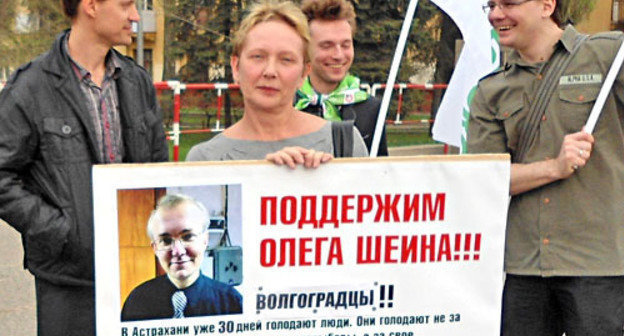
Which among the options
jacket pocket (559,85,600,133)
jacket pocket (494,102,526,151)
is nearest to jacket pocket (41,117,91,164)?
jacket pocket (494,102,526,151)

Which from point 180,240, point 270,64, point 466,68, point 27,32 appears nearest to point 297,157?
point 270,64

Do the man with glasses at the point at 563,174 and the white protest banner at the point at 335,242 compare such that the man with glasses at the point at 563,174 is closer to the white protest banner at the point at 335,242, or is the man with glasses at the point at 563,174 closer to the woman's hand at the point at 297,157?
the white protest banner at the point at 335,242

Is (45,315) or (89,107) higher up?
(89,107)

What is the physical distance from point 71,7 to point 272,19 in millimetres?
894

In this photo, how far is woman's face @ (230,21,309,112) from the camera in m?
2.75

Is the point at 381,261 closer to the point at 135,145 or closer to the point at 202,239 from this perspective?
the point at 202,239

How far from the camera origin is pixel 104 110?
3.25 meters

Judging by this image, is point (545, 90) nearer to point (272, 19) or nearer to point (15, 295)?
point (272, 19)

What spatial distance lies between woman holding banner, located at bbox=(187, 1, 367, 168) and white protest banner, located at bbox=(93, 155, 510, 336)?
15 cm

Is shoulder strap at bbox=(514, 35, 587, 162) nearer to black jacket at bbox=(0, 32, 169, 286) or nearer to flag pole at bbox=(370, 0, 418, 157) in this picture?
flag pole at bbox=(370, 0, 418, 157)

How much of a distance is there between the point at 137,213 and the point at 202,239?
0.68ft

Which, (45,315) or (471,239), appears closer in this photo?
(471,239)

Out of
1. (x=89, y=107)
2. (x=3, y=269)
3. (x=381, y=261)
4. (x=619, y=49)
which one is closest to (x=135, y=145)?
(x=89, y=107)

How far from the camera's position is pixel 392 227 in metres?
2.81
